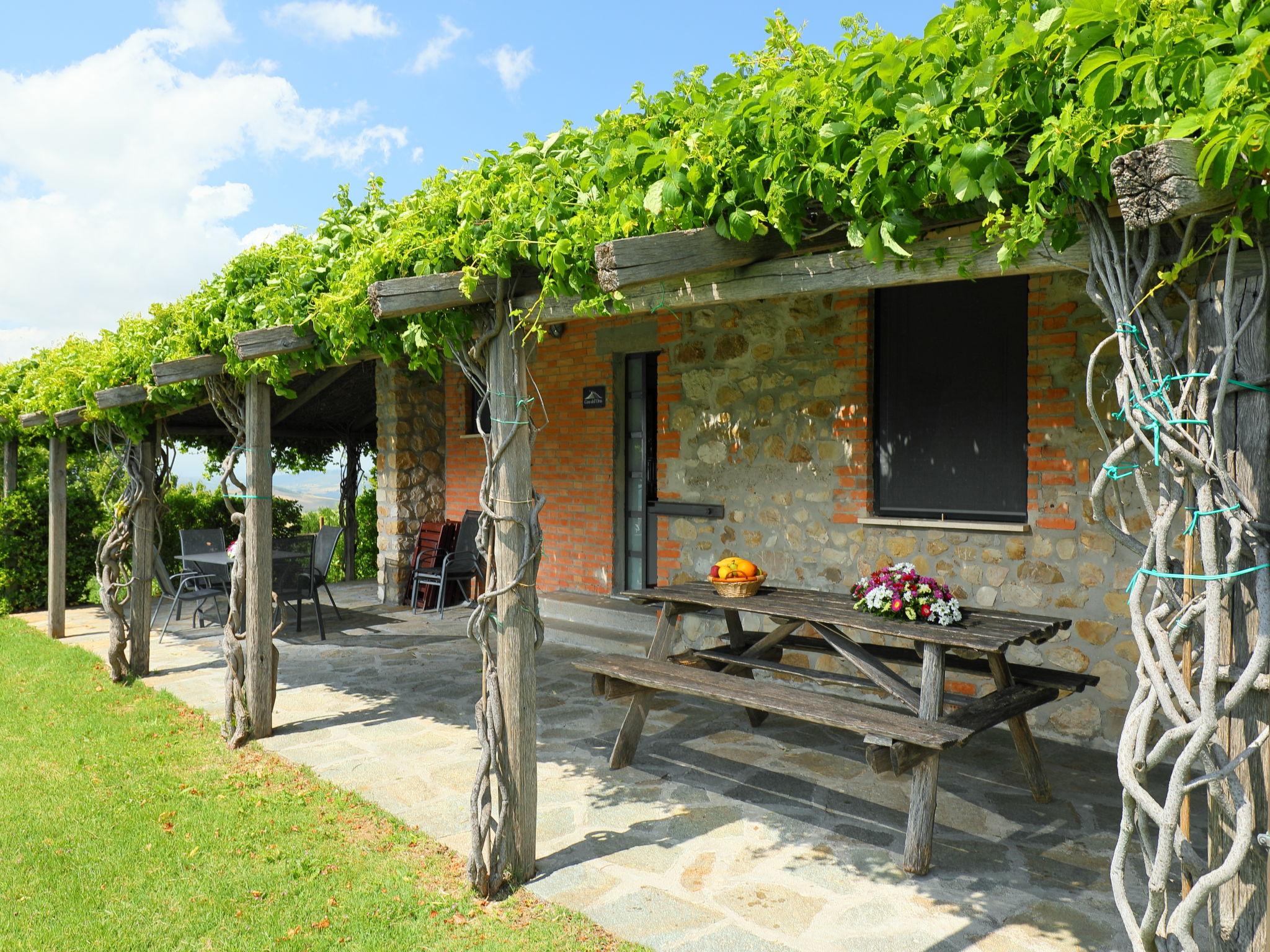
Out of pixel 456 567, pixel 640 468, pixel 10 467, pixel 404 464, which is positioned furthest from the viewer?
pixel 10 467

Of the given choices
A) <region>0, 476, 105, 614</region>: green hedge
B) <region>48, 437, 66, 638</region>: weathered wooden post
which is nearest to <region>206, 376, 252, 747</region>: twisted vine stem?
<region>48, 437, 66, 638</region>: weathered wooden post

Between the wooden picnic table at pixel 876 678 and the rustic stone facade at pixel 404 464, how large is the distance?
5.31 m

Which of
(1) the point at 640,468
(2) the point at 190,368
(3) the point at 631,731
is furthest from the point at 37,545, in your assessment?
(3) the point at 631,731

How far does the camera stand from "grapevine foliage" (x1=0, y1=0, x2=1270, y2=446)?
1719mm

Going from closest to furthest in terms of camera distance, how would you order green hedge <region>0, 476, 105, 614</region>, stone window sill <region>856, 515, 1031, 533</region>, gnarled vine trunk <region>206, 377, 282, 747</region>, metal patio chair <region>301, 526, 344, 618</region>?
stone window sill <region>856, 515, 1031, 533</region>, gnarled vine trunk <region>206, 377, 282, 747</region>, metal patio chair <region>301, 526, 344, 618</region>, green hedge <region>0, 476, 105, 614</region>

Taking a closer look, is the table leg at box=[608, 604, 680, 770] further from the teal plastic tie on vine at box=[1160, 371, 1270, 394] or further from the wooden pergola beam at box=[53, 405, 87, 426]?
the wooden pergola beam at box=[53, 405, 87, 426]

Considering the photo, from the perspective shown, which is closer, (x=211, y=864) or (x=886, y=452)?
(x=211, y=864)

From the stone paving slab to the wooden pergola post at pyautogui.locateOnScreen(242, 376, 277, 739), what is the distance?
0.32m

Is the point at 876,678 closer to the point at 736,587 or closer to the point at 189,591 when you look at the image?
the point at 736,587

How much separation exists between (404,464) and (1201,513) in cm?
859

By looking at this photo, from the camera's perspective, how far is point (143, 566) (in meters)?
6.59

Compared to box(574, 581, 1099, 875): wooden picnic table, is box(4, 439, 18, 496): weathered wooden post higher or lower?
higher

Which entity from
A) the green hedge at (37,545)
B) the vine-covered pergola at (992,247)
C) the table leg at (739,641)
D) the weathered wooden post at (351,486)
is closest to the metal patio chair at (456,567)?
the weathered wooden post at (351,486)

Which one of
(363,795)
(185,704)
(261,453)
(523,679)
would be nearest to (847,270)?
(523,679)
